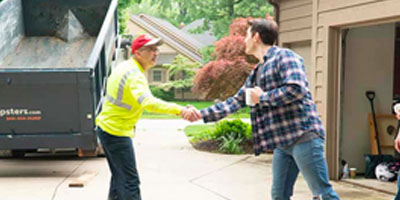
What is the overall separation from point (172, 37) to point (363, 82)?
97.5 ft

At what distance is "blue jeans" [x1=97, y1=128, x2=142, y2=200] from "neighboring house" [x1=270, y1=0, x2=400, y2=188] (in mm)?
3539

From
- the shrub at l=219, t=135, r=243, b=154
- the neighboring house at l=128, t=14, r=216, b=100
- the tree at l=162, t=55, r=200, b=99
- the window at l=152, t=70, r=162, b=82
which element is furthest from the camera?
the window at l=152, t=70, r=162, b=82

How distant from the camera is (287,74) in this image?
3.87m

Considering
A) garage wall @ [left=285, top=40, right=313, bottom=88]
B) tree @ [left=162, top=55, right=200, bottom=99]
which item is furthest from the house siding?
tree @ [left=162, top=55, right=200, bottom=99]

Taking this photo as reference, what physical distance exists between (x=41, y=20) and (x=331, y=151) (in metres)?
5.82

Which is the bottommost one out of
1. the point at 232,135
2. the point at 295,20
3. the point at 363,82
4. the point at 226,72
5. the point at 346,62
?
the point at 232,135

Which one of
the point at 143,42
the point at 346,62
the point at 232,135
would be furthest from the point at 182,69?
the point at 143,42

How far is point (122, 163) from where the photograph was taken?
4.84m

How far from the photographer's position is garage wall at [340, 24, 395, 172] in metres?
8.29

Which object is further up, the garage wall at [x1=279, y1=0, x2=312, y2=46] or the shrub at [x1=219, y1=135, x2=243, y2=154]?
the garage wall at [x1=279, y1=0, x2=312, y2=46]

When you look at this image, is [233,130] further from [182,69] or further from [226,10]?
[182,69]

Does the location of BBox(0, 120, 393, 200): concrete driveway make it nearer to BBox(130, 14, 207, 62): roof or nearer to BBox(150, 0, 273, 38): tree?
BBox(150, 0, 273, 38): tree

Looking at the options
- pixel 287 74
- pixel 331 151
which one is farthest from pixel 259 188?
pixel 287 74

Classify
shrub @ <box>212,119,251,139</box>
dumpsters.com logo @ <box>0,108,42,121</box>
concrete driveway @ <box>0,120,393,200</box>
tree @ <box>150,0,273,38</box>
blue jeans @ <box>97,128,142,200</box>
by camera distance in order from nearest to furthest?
blue jeans @ <box>97,128,142,200</box>
concrete driveway @ <box>0,120,393,200</box>
dumpsters.com logo @ <box>0,108,42,121</box>
shrub @ <box>212,119,251,139</box>
tree @ <box>150,0,273,38</box>
